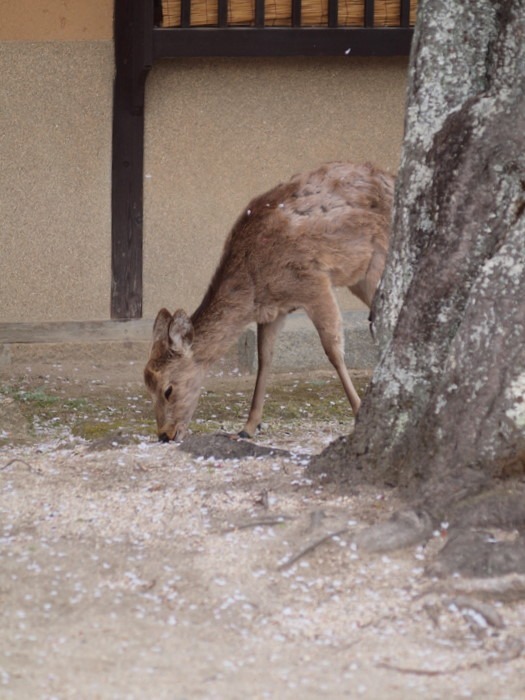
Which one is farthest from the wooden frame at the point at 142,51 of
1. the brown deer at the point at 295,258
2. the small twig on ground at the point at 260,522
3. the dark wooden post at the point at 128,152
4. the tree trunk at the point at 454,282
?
the small twig on ground at the point at 260,522

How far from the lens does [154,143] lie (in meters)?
9.40

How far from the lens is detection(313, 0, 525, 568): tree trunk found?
190 inches

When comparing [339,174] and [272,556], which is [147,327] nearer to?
[339,174]

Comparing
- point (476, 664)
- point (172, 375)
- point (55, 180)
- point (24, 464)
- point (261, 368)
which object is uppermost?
point (476, 664)

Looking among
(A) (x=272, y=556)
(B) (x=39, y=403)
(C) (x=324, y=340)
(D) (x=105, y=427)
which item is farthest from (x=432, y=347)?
(B) (x=39, y=403)

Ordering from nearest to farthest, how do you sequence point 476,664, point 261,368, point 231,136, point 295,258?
1. point 476,664
2. point 295,258
3. point 261,368
4. point 231,136

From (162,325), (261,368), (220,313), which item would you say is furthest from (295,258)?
(162,325)

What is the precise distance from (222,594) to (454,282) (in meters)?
1.56

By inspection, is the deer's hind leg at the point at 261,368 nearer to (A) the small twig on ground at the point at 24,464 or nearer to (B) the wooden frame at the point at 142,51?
(B) the wooden frame at the point at 142,51

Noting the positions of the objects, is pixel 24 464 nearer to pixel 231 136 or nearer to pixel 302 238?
pixel 302 238

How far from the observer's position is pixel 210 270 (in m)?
9.69

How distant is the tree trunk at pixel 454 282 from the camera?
4828mm

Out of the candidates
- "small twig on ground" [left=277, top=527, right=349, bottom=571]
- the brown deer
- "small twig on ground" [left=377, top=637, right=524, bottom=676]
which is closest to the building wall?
the brown deer

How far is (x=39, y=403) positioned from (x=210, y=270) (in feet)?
5.73
